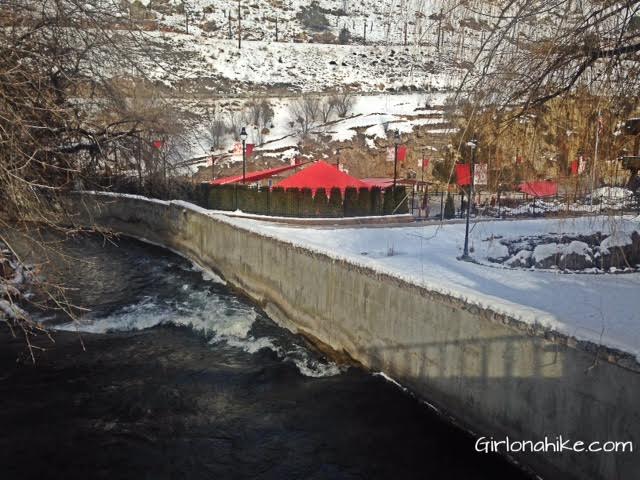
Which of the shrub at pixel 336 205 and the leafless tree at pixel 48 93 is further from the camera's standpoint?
the shrub at pixel 336 205

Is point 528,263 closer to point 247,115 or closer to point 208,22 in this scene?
point 247,115

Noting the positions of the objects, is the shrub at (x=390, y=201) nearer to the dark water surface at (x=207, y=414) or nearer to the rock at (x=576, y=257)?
the rock at (x=576, y=257)

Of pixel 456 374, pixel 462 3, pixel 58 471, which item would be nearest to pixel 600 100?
pixel 462 3

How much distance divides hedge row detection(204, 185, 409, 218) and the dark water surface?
11.3 metres

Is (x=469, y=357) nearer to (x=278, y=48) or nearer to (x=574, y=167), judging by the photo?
(x=574, y=167)

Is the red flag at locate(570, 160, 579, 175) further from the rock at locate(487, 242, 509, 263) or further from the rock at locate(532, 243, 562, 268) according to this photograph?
the rock at locate(487, 242, 509, 263)

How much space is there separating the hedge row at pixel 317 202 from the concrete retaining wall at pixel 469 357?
9728 millimetres

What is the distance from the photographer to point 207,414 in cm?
827

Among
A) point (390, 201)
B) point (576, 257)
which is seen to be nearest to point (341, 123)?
point (390, 201)

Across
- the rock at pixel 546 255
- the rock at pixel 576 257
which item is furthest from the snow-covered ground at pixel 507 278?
the rock at pixel 546 255

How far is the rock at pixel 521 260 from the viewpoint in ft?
44.4

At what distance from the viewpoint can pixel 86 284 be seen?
1633cm

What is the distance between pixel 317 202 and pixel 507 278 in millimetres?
12918

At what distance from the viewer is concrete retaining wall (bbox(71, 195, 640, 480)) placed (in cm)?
520
